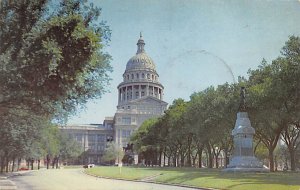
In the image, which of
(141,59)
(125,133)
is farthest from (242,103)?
(125,133)

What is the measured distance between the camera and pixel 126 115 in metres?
79.1

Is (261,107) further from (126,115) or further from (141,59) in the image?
(126,115)

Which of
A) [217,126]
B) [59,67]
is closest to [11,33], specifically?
[59,67]

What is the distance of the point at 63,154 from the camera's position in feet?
224

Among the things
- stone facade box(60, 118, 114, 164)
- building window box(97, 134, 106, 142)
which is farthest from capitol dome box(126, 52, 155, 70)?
building window box(97, 134, 106, 142)

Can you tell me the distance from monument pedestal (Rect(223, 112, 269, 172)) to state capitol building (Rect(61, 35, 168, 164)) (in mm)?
29061

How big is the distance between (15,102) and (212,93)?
19129mm

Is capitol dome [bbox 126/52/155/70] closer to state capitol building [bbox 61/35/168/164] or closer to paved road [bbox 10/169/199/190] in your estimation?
state capitol building [bbox 61/35/168/164]

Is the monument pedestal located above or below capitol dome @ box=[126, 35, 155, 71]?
below

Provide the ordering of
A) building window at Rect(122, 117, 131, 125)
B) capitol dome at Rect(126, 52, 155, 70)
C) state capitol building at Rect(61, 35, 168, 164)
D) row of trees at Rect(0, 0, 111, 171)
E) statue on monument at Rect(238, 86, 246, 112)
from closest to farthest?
row of trees at Rect(0, 0, 111, 171) → statue on monument at Rect(238, 86, 246, 112) → capitol dome at Rect(126, 52, 155, 70) → state capitol building at Rect(61, 35, 168, 164) → building window at Rect(122, 117, 131, 125)

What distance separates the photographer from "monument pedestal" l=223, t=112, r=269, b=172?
69.8 feet

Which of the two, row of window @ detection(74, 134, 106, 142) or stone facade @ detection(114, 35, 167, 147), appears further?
row of window @ detection(74, 134, 106, 142)

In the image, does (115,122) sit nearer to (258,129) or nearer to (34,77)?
(258,129)

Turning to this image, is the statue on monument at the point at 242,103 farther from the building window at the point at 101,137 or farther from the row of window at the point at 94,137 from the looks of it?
the building window at the point at 101,137
